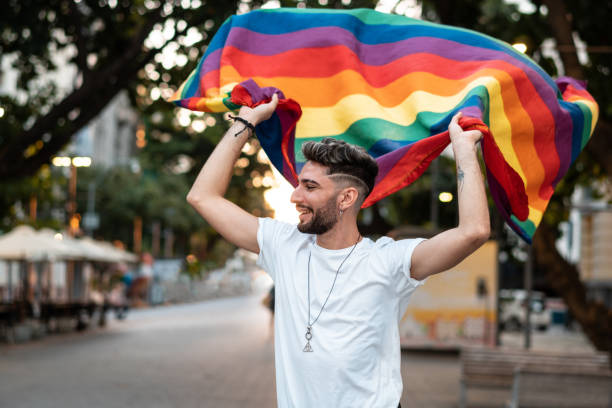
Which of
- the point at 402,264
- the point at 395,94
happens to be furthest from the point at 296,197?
the point at 395,94

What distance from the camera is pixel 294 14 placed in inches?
164

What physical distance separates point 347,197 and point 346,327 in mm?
470

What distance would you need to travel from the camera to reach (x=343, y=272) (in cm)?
292

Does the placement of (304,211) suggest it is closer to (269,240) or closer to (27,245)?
(269,240)

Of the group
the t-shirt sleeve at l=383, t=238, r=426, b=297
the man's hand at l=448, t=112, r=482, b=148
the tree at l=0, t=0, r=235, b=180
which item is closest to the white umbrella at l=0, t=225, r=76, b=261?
the tree at l=0, t=0, r=235, b=180

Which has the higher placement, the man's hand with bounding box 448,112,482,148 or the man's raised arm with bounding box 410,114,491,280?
the man's hand with bounding box 448,112,482,148

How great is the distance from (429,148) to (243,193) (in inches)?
1240

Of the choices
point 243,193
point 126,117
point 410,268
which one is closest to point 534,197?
point 410,268

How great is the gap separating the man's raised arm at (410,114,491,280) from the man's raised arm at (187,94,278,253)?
70cm

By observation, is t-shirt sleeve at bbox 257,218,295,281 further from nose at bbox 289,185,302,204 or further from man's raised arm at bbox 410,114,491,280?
man's raised arm at bbox 410,114,491,280

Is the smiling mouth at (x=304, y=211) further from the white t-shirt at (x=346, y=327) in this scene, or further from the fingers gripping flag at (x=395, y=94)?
Result: the fingers gripping flag at (x=395, y=94)

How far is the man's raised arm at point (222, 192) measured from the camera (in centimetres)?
311

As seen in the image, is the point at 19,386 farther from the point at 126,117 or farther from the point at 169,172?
the point at 126,117

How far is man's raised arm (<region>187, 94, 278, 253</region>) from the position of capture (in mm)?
3111
